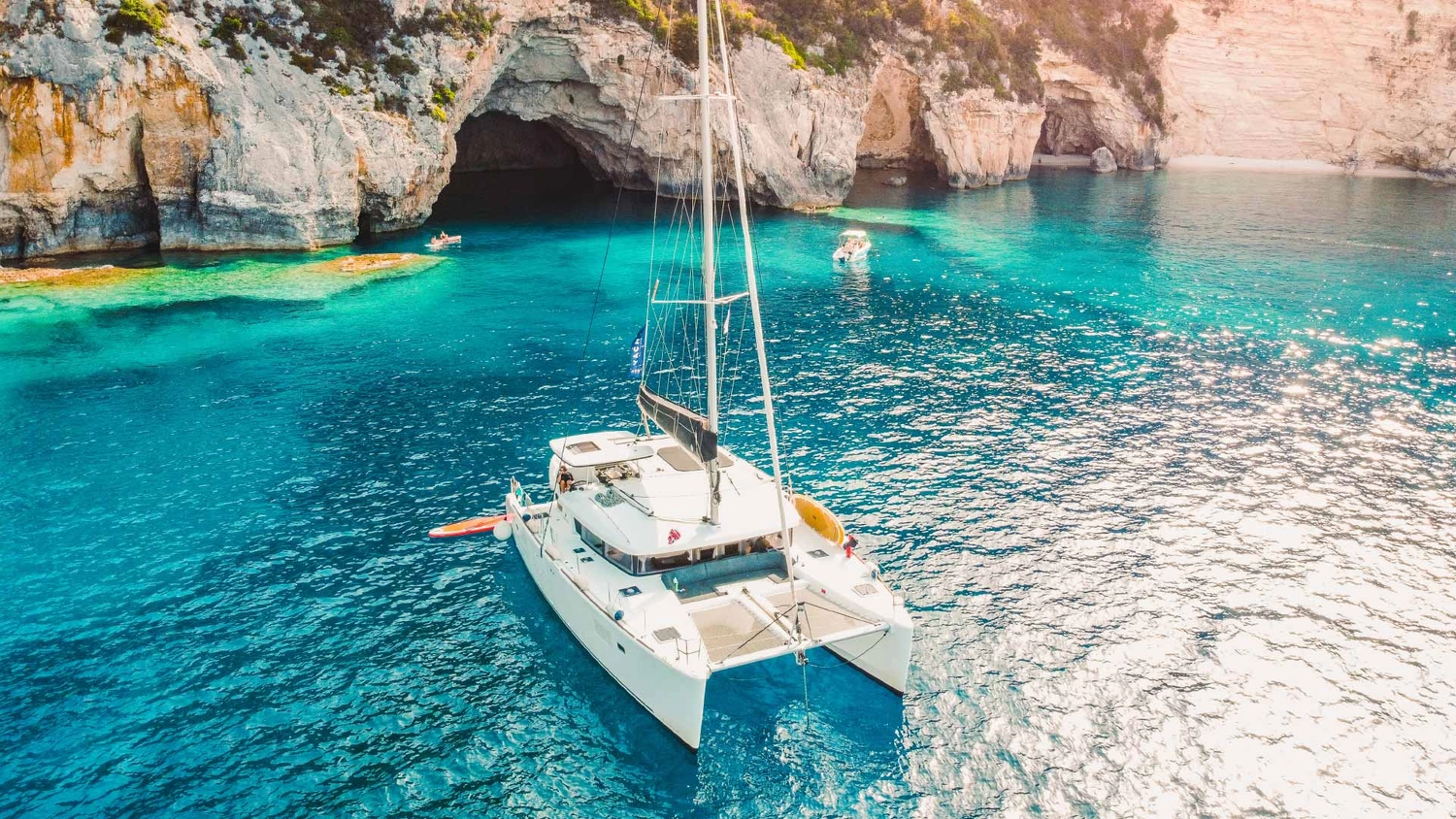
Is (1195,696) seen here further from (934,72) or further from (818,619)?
→ (934,72)

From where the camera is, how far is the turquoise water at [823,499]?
2161 centimetres

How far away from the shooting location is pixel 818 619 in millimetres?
24391

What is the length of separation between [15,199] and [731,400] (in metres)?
49.5

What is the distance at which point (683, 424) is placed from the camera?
94.9 feet

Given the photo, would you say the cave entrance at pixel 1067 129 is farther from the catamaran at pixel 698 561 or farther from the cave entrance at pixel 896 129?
the catamaran at pixel 698 561

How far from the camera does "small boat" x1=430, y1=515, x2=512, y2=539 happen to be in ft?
102

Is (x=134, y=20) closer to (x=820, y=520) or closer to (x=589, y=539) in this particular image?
(x=589, y=539)

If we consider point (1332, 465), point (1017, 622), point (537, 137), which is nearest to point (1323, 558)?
point (1332, 465)

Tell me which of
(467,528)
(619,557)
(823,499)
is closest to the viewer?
(619,557)

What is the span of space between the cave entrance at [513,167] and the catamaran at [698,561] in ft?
218

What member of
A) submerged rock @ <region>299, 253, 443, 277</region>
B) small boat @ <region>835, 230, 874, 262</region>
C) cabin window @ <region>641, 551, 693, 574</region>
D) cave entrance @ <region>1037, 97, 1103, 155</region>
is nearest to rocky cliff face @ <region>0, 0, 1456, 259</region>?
cave entrance @ <region>1037, 97, 1103, 155</region>

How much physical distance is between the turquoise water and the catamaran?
121 centimetres

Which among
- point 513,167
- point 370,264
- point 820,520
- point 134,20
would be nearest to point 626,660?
point 820,520

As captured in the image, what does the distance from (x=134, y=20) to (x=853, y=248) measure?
164 feet
